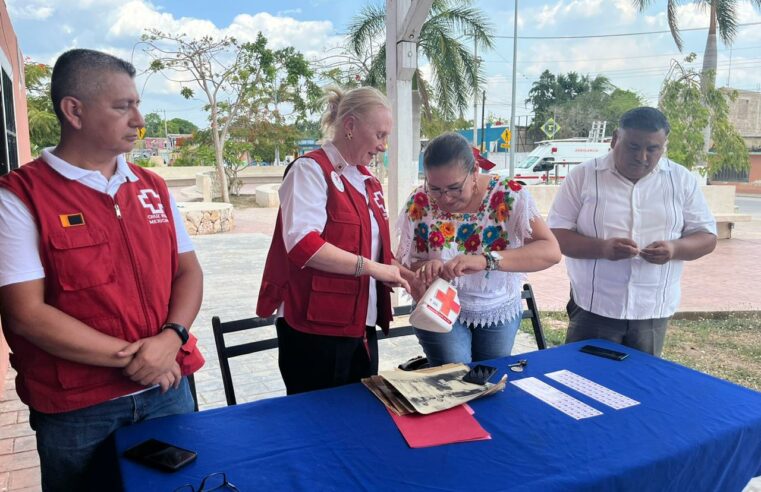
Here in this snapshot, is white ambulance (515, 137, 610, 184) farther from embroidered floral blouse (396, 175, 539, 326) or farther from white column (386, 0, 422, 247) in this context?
embroidered floral blouse (396, 175, 539, 326)

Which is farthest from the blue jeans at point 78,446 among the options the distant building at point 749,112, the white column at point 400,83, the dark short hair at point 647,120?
the distant building at point 749,112

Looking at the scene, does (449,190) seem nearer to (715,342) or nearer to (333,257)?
(333,257)

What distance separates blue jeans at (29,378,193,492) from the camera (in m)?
1.33

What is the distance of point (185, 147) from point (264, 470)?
24.4m

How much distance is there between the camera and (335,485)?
1.14 metres

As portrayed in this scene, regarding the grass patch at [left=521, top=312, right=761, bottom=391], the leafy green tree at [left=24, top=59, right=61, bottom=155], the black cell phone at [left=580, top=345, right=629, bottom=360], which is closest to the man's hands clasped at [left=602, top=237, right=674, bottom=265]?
the black cell phone at [left=580, top=345, right=629, bottom=360]

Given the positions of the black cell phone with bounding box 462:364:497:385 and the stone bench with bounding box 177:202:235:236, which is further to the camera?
the stone bench with bounding box 177:202:235:236

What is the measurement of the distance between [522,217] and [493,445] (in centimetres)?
91

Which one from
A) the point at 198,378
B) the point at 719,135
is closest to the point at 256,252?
the point at 198,378

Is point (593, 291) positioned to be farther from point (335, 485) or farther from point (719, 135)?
point (719, 135)

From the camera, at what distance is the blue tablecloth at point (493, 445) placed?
45.7 inches

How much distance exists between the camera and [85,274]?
1.29 metres

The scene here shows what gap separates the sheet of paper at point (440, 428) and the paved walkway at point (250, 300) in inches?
68.6

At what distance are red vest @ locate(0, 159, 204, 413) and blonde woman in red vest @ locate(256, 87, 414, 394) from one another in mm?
456
